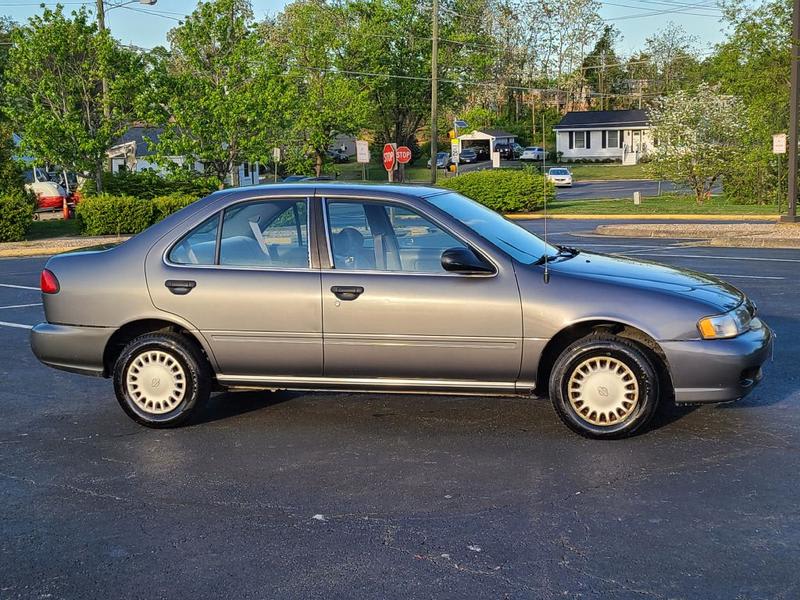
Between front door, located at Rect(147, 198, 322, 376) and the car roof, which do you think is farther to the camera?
the car roof

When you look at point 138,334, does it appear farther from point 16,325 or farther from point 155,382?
point 16,325

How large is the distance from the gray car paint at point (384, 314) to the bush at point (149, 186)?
2552 centimetres

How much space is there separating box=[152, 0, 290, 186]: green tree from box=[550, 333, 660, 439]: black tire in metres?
25.2

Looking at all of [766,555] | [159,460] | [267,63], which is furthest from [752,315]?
[267,63]

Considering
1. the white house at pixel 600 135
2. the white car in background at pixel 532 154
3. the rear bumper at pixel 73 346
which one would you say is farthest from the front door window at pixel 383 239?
the white house at pixel 600 135

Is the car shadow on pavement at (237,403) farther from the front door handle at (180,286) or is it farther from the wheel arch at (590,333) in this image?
the wheel arch at (590,333)

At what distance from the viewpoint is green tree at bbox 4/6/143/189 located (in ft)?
92.1

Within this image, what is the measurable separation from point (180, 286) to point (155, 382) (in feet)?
2.27

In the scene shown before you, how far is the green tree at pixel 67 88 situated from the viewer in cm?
2808

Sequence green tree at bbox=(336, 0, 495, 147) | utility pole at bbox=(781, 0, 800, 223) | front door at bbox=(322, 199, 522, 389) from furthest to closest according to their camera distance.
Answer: green tree at bbox=(336, 0, 495, 147), utility pole at bbox=(781, 0, 800, 223), front door at bbox=(322, 199, 522, 389)

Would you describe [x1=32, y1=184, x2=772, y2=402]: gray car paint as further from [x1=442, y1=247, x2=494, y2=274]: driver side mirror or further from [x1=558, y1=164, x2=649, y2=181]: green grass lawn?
[x1=558, y1=164, x2=649, y2=181]: green grass lawn

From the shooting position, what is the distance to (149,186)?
32.0m

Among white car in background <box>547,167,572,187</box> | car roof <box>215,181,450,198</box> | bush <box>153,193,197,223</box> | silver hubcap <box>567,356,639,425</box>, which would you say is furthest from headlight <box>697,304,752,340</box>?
white car in background <box>547,167,572,187</box>

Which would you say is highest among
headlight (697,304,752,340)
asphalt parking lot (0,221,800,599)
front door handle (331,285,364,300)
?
front door handle (331,285,364,300)
